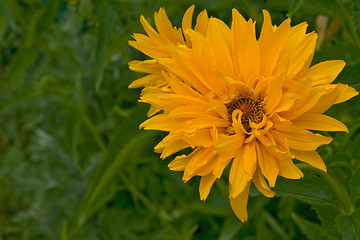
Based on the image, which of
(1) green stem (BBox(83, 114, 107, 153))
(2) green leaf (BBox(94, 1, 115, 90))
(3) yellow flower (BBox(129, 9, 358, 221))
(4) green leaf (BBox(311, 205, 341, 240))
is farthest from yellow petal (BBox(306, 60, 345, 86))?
(1) green stem (BBox(83, 114, 107, 153))

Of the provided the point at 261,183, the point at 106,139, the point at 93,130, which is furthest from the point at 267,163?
the point at 106,139

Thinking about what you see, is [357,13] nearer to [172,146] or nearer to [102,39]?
[172,146]

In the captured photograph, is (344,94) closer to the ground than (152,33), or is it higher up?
closer to the ground

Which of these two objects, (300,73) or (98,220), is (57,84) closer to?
(98,220)

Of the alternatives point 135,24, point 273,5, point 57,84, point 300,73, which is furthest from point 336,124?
point 57,84

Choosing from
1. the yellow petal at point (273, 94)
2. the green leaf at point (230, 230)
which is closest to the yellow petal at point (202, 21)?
the yellow petal at point (273, 94)

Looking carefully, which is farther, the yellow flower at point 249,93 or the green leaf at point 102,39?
the green leaf at point 102,39

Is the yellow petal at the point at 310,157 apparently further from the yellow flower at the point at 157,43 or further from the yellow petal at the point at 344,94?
the yellow flower at the point at 157,43
